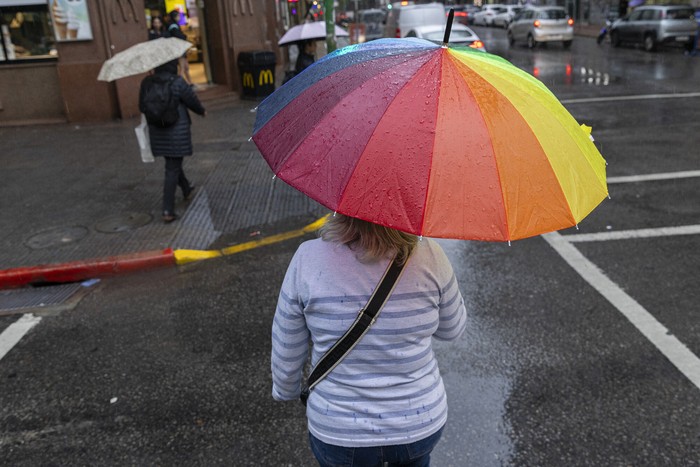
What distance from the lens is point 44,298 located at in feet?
18.8

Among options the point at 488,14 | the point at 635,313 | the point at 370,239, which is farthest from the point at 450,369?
the point at 488,14

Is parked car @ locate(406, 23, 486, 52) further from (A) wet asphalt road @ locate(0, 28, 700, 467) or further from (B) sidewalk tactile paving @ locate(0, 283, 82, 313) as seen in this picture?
(B) sidewalk tactile paving @ locate(0, 283, 82, 313)

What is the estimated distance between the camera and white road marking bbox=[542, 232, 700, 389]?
13.9 ft

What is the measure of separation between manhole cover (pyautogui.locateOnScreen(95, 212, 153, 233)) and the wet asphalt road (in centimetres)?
118

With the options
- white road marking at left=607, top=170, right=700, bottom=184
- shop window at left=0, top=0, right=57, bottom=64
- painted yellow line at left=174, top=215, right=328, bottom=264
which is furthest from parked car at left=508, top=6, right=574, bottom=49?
painted yellow line at left=174, top=215, right=328, bottom=264

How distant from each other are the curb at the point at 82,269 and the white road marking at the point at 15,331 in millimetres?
742

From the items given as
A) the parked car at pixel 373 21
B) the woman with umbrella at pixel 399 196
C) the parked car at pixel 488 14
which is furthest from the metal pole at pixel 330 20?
the parked car at pixel 488 14

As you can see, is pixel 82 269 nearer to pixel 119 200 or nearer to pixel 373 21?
pixel 119 200

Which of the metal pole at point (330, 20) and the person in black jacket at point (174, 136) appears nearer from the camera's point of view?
the person in black jacket at point (174, 136)

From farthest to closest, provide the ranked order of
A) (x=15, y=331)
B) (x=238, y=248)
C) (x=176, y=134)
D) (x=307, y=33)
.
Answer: (x=307, y=33), (x=176, y=134), (x=238, y=248), (x=15, y=331)

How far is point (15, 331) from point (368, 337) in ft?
14.0

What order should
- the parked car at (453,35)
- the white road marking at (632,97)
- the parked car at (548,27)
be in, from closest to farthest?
the white road marking at (632,97), the parked car at (453,35), the parked car at (548,27)

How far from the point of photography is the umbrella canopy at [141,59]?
251 inches

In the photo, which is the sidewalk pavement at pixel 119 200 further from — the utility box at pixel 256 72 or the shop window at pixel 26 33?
the utility box at pixel 256 72
